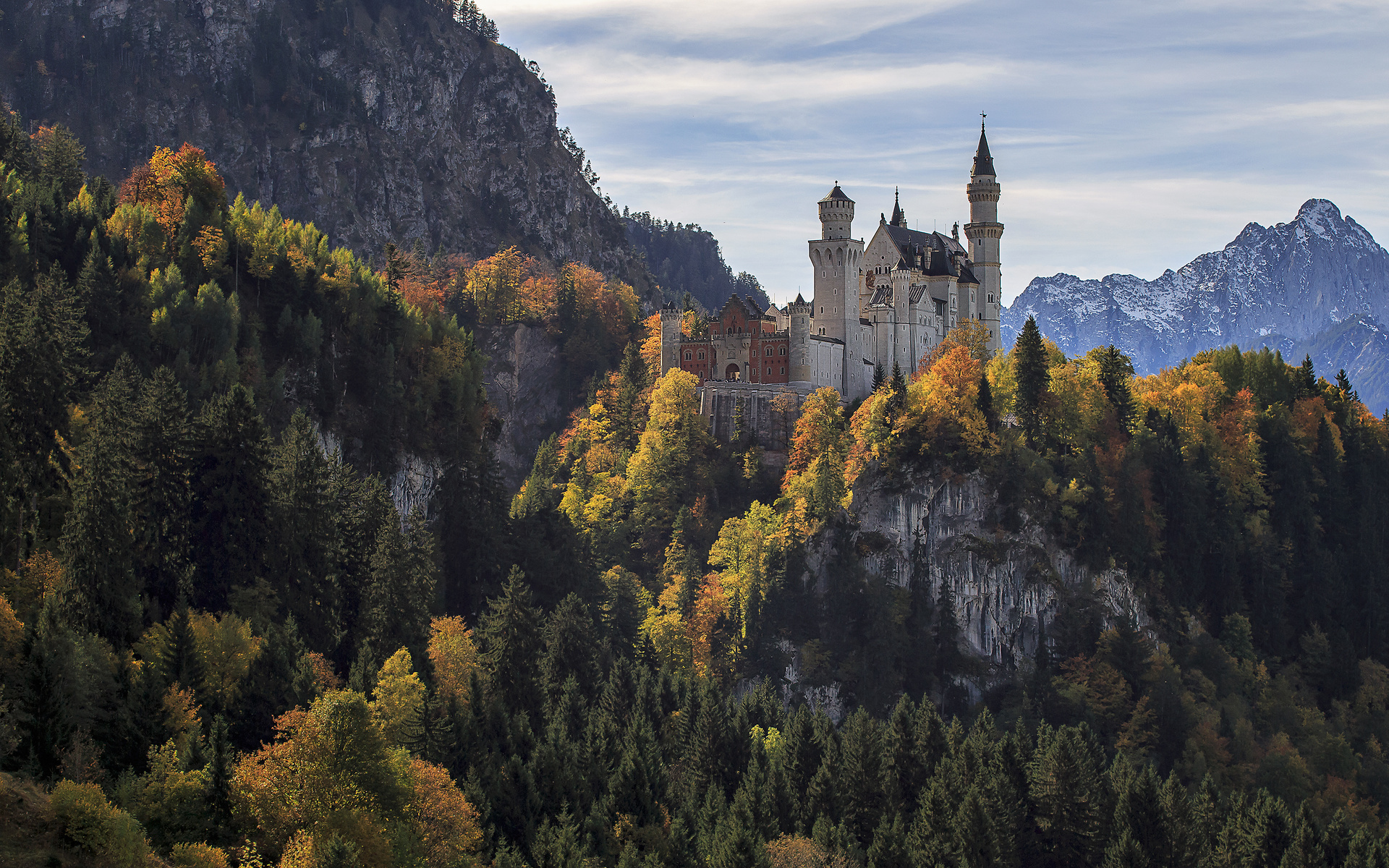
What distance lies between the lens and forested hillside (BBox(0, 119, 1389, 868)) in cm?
5534

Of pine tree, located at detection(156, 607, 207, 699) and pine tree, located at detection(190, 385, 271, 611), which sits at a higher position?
pine tree, located at detection(190, 385, 271, 611)

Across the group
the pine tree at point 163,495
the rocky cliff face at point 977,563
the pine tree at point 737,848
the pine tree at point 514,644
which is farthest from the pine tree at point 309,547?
the rocky cliff face at point 977,563

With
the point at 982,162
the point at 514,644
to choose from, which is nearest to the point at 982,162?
the point at 982,162

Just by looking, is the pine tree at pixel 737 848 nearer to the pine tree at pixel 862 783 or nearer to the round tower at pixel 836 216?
the pine tree at pixel 862 783

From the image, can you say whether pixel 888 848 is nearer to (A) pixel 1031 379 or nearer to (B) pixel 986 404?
(B) pixel 986 404

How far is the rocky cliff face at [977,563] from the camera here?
113188 mm

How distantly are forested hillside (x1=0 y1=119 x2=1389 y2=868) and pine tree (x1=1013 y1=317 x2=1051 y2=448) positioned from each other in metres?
0.56

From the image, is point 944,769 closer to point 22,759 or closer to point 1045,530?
point 1045,530

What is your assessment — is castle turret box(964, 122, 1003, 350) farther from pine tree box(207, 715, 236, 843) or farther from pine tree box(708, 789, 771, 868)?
pine tree box(207, 715, 236, 843)

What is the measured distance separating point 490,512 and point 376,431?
910cm

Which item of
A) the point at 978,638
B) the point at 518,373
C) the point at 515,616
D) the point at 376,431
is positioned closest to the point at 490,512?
the point at 376,431

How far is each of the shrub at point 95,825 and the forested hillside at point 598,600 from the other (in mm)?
127

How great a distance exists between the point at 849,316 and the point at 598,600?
132 ft

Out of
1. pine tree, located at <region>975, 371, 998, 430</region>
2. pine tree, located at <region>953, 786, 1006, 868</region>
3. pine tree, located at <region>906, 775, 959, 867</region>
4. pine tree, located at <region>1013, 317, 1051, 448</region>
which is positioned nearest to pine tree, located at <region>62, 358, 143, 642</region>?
pine tree, located at <region>906, 775, 959, 867</region>
